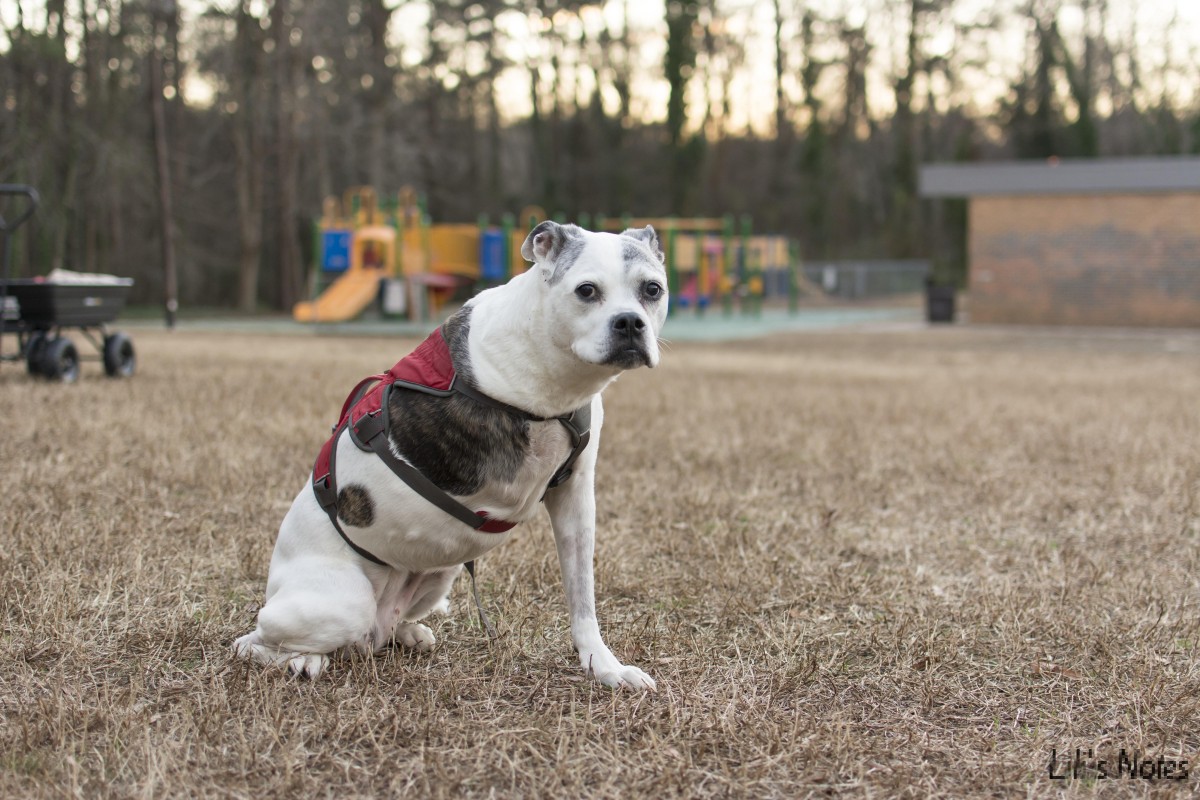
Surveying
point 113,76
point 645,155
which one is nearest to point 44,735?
point 113,76

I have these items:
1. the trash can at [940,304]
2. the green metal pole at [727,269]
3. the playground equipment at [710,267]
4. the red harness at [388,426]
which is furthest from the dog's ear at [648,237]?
the green metal pole at [727,269]

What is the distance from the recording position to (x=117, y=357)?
10.3 metres

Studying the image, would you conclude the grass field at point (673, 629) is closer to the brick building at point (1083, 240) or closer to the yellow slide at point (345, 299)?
the yellow slide at point (345, 299)

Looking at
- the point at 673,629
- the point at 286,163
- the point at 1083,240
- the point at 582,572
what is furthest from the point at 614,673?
the point at 286,163

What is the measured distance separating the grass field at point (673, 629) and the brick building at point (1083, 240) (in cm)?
1924

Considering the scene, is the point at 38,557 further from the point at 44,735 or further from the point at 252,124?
the point at 252,124

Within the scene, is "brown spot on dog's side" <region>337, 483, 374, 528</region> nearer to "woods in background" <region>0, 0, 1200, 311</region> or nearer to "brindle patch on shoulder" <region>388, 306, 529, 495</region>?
"brindle patch on shoulder" <region>388, 306, 529, 495</region>

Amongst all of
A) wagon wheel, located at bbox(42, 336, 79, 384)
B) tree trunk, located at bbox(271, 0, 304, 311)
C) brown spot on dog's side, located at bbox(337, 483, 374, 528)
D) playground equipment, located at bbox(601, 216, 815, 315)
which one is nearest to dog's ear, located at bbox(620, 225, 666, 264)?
brown spot on dog's side, located at bbox(337, 483, 374, 528)

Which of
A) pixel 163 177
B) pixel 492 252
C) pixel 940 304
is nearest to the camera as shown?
pixel 163 177

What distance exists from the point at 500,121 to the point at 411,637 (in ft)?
129

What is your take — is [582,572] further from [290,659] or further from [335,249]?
[335,249]

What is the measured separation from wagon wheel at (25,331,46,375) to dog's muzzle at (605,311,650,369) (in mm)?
8052

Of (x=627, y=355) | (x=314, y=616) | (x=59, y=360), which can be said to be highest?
(x=627, y=355)

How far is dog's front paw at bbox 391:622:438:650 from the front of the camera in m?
3.33
